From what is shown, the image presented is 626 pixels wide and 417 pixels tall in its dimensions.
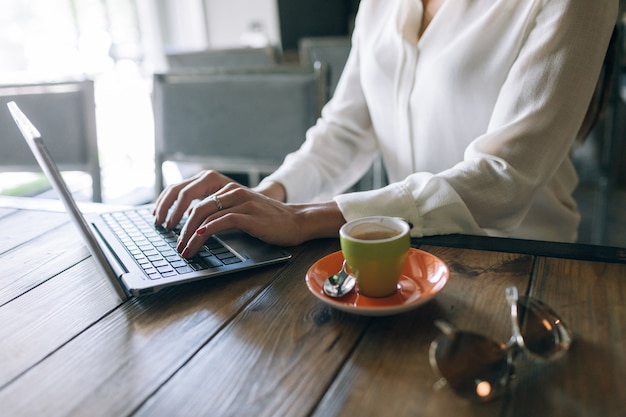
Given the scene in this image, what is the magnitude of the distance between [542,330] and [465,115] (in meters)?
0.58

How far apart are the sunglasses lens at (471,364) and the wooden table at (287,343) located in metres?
0.01

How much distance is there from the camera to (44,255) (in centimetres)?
80

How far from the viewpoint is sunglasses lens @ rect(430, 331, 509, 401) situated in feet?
1.41

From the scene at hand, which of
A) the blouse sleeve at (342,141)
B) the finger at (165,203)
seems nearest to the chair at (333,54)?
the blouse sleeve at (342,141)

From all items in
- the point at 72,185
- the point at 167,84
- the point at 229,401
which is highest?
the point at 167,84

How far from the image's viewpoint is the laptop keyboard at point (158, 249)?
2.21 feet

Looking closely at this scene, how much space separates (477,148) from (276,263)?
0.35m

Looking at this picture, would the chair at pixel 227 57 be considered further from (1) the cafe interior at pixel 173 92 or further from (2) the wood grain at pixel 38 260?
(2) the wood grain at pixel 38 260

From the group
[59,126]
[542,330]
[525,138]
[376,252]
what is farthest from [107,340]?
[59,126]

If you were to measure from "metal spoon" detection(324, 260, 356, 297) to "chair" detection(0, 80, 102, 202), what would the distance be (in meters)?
0.94

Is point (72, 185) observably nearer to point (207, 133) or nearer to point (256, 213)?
point (207, 133)

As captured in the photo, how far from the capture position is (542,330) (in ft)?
1.58

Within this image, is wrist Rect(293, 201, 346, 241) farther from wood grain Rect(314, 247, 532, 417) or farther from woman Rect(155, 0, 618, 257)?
wood grain Rect(314, 247, 532, 417)

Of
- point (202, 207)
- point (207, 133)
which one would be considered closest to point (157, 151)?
point (207, 133)
